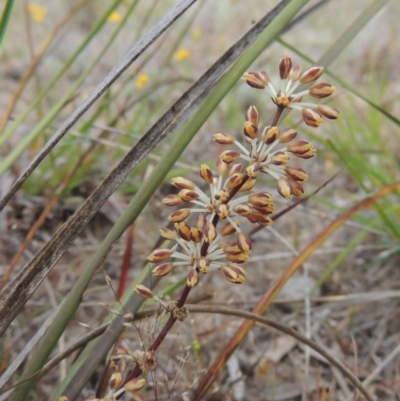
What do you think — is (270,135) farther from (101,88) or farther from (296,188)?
(101,88)

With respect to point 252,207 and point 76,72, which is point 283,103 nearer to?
point 252,207

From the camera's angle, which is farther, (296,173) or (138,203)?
(138,203)

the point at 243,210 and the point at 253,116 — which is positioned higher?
the point at 253,116

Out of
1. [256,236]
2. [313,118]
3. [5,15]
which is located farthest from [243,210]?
[256,236]

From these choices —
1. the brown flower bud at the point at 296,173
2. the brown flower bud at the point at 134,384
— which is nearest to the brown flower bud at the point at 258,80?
the brown flower bud at the point at 296,173

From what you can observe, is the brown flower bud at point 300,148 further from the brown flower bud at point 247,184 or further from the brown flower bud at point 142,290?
the brown flower bud at point 142,290

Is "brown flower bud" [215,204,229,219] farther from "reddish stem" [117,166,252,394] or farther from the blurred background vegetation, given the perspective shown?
the blurred background vegetation
